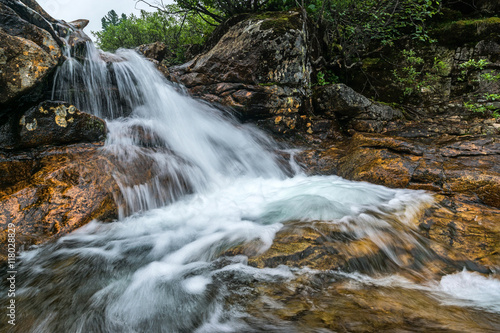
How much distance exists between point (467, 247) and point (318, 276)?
1.71m

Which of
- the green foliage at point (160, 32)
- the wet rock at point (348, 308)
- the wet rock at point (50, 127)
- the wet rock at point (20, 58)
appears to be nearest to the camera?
the wet rock at point (348, 308)

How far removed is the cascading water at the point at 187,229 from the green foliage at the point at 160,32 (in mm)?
4771

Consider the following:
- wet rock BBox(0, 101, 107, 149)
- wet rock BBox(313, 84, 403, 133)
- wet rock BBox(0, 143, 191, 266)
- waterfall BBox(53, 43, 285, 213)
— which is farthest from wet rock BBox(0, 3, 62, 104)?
wet rock BBox(313, 84, 403, 133)

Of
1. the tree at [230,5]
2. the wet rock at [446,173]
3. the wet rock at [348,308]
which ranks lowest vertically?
the wet rock at [348,308]

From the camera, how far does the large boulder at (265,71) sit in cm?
558

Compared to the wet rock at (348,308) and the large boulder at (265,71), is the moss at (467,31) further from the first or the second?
the wet rock at (348,308)

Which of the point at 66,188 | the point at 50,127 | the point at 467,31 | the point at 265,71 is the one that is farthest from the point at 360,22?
the point at 66,188

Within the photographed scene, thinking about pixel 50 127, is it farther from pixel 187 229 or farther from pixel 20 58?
pixel 187 229

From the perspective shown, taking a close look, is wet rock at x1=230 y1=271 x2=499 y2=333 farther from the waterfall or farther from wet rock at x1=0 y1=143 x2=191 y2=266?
the waterfall

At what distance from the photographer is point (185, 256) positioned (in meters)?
2.54

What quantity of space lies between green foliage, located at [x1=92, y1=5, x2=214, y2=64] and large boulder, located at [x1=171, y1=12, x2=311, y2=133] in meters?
→ 3.99

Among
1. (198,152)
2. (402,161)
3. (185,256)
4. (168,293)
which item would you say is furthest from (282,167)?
(168,293)

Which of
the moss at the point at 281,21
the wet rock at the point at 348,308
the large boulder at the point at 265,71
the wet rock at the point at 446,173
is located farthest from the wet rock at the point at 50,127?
the moss at the point at 281,21

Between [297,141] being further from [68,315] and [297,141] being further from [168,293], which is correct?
[68,315]
